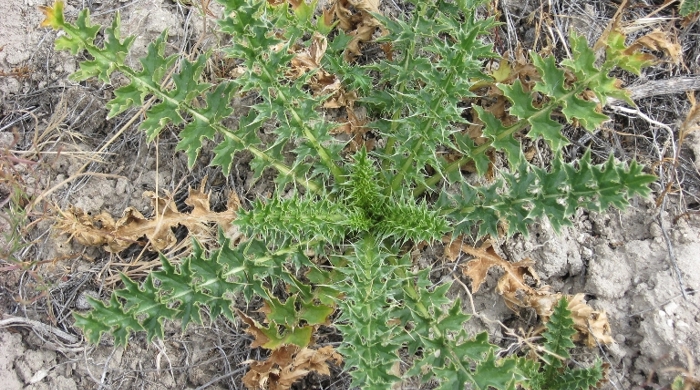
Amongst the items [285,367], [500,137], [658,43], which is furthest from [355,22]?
[285,367]

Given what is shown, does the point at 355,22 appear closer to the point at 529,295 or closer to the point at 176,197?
the point at 176,197

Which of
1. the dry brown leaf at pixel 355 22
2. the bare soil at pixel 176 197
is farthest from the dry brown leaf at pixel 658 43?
the dry brown leaf at pixel 355 22

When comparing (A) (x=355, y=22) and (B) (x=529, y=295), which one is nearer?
(B) (x=529, y=295)

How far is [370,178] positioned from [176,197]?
51.6 inches

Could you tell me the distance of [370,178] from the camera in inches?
130

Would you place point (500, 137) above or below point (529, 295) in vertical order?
above

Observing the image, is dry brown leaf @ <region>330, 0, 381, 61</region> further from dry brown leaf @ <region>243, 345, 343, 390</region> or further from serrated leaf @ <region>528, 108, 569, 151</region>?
dry brown leaf @ <region>243, 345, 343, 390</region>

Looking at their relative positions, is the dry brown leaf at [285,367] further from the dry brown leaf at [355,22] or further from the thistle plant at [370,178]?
the dry brown leaf at [355,22]

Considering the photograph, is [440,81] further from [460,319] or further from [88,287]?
[88,287]

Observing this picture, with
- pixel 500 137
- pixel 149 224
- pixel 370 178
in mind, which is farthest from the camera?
pixel 149 224

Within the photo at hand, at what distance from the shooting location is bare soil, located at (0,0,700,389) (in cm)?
332

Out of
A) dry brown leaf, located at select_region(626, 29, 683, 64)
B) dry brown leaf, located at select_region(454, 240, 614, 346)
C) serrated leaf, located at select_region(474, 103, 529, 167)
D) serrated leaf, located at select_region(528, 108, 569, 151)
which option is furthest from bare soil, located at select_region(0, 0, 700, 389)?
serrated leaf, located at select_region(528, 108, 569, 151)

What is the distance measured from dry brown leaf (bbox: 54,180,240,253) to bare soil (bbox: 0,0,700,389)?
134 mm

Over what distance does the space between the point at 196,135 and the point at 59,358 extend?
5.38ft
